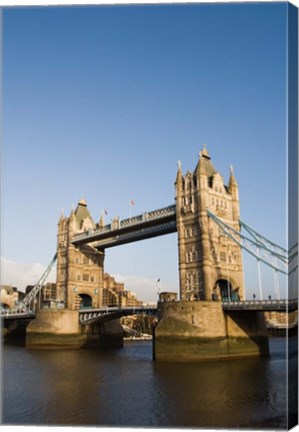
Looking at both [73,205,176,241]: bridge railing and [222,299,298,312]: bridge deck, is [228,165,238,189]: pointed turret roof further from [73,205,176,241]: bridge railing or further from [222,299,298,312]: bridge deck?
[222,299,298,312]: bridge deck

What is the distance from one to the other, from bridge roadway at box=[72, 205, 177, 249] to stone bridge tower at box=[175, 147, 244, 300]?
310cm

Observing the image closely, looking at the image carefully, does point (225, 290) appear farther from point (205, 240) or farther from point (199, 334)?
point (199, 334)

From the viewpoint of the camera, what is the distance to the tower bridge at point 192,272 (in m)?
32.9

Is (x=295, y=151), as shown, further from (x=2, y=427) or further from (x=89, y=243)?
(x=89, y=243)

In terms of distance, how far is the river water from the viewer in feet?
47.2

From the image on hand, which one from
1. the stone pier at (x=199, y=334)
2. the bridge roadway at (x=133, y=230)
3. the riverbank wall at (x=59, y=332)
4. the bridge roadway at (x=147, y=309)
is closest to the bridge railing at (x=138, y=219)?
the bridge roadway at (x=133, y=230)

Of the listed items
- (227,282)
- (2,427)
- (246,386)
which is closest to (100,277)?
(227,282)

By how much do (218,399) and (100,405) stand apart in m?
4.68

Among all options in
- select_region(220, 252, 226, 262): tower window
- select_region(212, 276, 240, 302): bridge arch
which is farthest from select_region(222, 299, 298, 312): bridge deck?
select_region(220, 252, 226, 262): tower window

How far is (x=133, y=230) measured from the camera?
51.0 metres

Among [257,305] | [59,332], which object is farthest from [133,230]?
[257,305]

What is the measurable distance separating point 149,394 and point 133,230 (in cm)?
3215

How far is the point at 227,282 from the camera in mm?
42000

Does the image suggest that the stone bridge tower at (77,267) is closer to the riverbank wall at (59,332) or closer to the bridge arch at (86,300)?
the bridge arch at (86,300)
